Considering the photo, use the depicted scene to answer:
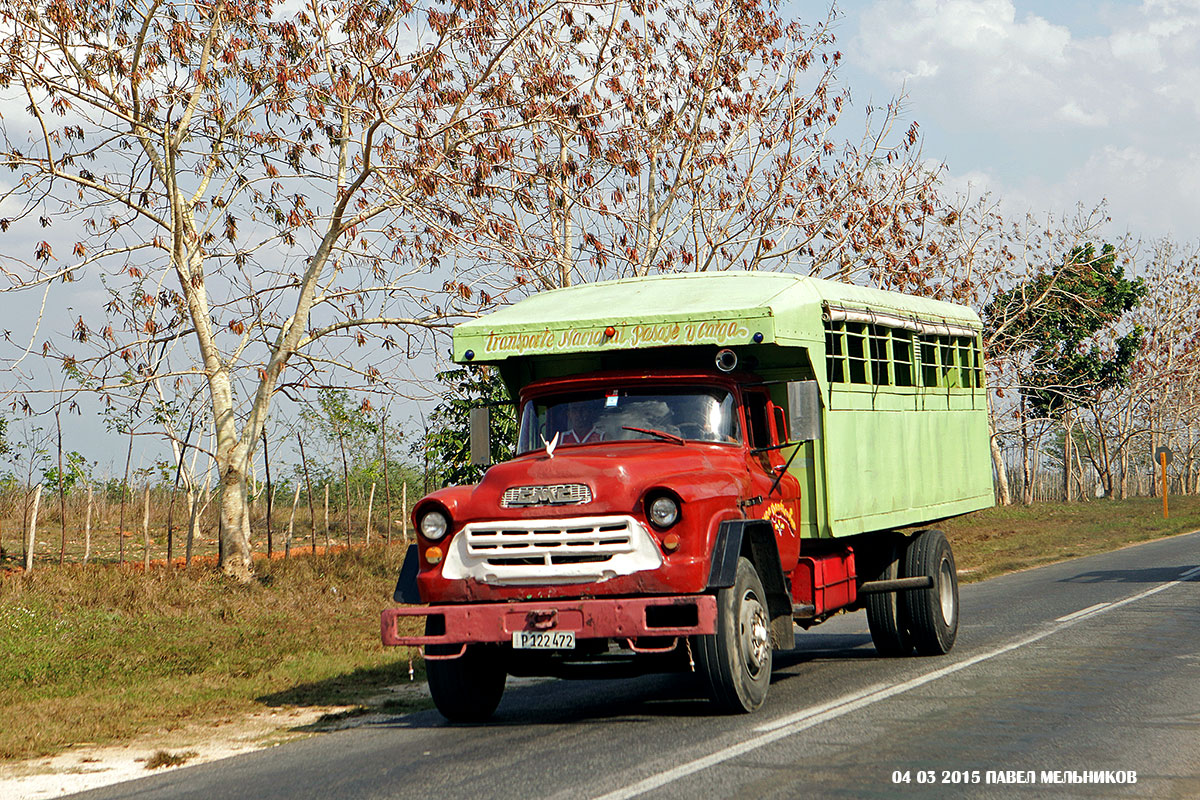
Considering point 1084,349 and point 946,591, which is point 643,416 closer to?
point 946,591

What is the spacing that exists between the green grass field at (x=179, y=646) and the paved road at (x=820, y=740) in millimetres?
1982

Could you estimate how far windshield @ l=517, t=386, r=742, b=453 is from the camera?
32.3ft

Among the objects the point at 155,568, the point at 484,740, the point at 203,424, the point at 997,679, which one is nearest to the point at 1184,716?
the point at 997,679

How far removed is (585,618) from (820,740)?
165 centimetres

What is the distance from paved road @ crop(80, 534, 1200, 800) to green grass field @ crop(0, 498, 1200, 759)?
1.98 metres

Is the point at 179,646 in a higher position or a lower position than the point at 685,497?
lower

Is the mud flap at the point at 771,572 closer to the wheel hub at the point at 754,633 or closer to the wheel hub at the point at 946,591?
the wheel hub at the point at 754,633

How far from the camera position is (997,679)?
10.5 metres

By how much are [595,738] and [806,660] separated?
182 inches

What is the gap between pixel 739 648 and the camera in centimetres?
887

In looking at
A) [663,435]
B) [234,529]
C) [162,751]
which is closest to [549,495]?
[663,435]

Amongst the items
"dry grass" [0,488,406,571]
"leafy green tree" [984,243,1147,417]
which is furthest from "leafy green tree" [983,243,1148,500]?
"dry grass" [0,488,406,571]

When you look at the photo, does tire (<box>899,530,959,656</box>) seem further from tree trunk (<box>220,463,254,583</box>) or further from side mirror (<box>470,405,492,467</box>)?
tree trunk (<box>220,463,254,583</box>)
